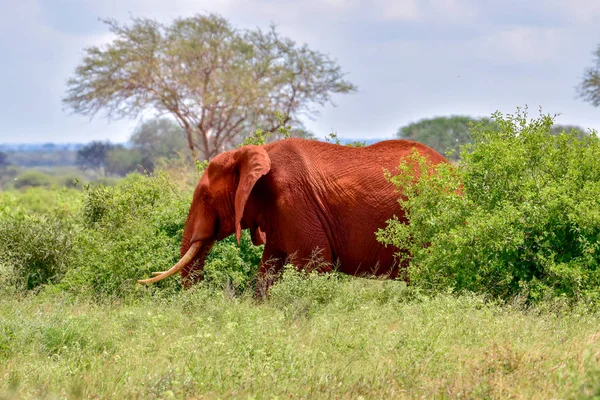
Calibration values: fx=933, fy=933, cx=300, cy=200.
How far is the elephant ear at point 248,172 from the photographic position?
9.53 m

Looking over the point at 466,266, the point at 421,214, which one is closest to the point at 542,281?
the point at 466,266

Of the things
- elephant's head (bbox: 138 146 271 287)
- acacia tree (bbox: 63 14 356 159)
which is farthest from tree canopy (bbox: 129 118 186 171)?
elephant's head (bbox: 138 146 271 287)

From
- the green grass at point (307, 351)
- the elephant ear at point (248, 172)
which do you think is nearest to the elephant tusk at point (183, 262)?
the elephant ear at point (248, 172)

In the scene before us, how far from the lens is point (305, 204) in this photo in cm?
969

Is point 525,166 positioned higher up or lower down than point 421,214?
higher up

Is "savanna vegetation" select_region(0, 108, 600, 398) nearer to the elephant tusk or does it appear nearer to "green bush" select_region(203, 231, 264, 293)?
"green bush" select_region(203, 231, 264, 293)

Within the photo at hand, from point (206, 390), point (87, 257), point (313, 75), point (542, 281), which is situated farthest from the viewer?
point (313, 75)

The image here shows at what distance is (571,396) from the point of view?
4.58m

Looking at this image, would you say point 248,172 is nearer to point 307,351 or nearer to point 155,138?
point 307,351

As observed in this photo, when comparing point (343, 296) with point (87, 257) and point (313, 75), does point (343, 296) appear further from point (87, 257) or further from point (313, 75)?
point (313, 75)

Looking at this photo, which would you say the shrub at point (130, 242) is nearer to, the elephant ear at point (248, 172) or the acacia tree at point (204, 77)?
the elephant ear at point (248, 172)

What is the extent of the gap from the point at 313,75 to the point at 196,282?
27476 mm

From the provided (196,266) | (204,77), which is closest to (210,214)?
(196,266)

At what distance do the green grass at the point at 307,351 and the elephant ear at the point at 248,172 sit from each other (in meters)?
1.19
